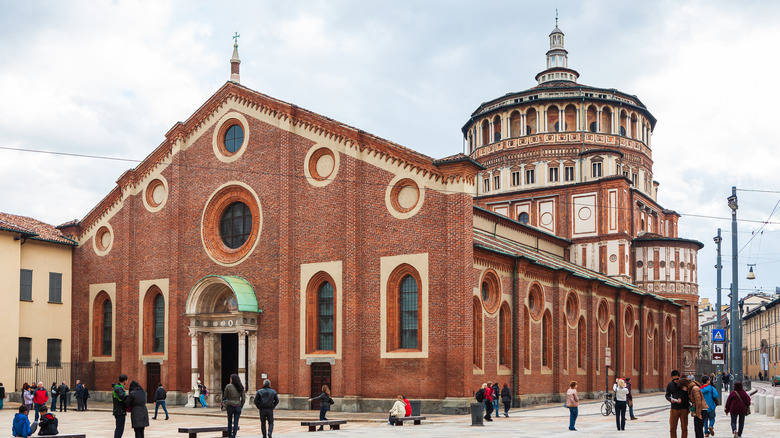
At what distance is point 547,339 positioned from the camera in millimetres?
38156

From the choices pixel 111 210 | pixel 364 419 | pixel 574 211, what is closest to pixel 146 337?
pixel 111 210

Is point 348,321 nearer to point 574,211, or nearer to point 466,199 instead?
point 466,199

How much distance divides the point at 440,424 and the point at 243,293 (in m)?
11.7

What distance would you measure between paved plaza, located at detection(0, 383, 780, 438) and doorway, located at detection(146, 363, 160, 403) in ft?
10.3

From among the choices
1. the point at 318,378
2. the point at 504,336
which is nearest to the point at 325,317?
the point at 318,378

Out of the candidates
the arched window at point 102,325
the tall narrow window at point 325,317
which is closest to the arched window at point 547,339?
the tall narrow window at point 325,317

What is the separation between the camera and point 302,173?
3472 cm

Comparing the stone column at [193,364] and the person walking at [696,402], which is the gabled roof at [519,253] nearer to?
the stone column at [193,364]

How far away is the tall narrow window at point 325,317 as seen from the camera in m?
33.4

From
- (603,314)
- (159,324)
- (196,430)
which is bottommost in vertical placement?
(196,430)

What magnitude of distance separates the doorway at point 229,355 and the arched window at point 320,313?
16.1 ft

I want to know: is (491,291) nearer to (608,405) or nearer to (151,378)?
(608,405)

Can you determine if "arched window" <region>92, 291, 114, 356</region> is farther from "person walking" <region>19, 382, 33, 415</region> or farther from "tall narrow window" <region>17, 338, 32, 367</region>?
"person walking" <region>19, 382, 33, 415</region>

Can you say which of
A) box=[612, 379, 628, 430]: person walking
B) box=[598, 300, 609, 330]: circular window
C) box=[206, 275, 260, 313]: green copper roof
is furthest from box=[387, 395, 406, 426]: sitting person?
box=[598, 300, 609, 330]: circular window
